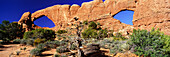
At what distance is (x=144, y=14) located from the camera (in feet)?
85.5

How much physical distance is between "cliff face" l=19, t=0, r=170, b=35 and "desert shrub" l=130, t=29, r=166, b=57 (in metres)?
21.4

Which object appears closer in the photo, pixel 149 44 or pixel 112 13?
pixel 149 44

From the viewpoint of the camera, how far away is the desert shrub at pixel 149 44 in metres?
5.59

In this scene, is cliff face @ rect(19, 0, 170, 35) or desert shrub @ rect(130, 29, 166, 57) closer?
desert shrub @ rect(130, 29, 166, 57)

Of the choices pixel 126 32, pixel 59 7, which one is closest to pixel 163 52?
pixel 126 32

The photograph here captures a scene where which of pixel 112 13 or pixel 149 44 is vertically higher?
pixel 112 13

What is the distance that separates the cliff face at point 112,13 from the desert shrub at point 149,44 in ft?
70.3

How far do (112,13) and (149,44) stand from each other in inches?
1134

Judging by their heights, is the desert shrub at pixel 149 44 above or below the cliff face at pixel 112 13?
below

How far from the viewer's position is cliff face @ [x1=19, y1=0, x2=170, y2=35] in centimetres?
2371

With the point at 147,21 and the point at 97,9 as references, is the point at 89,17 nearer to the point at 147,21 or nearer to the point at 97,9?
the point at 97,9

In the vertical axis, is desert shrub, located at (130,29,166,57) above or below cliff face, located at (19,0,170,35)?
below

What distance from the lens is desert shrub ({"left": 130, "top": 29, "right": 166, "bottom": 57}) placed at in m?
5.59

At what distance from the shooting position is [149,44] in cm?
624
